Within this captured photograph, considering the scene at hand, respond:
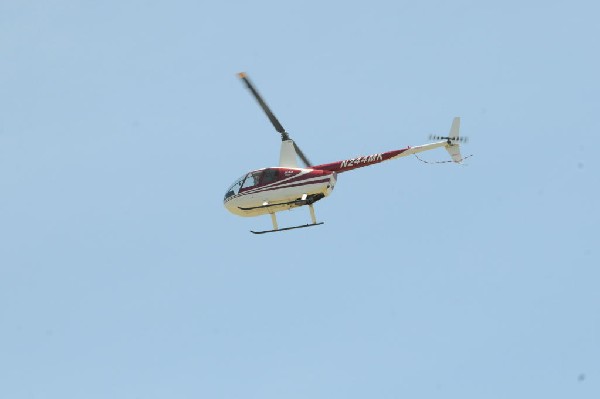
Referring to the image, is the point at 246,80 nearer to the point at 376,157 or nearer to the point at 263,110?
the point at 263,110

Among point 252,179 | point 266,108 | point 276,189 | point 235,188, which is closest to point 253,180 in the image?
point 252,179

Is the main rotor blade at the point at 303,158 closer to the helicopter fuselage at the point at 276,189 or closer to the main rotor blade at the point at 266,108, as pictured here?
the main rotor blade at the point at 266,108

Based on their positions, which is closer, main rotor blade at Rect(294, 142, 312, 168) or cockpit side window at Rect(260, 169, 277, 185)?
cockpit side window at Rect(260, 169, 277, 185)

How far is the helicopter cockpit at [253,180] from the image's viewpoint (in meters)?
92.2

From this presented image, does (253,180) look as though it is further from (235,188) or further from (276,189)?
(276,189)

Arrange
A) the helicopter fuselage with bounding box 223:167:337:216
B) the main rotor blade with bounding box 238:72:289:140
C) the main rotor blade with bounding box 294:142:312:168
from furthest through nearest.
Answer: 1. the main rotor blade with bounding box 294:142:312:168
2. the main rotor blade with bounding box 238:72:289:140
3. the helicopter fuselage with bounding box 223:167:337:216

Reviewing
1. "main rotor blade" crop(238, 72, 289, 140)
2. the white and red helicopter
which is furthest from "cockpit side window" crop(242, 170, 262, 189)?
"main rotor blade" crop(238, 72, 289, 140)

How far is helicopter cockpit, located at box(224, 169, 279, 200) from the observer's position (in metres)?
92.2

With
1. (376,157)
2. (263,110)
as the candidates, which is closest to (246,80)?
(263,110)

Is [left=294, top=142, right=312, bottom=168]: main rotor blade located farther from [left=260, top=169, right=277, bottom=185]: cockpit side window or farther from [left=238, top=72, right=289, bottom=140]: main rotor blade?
[left=260, top=169, right=277, bottom=185]: cockpit side window

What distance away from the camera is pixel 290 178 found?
91.3 meters

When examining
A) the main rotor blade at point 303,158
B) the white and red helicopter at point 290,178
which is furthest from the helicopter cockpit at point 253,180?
the main rotor blade at point 303,158

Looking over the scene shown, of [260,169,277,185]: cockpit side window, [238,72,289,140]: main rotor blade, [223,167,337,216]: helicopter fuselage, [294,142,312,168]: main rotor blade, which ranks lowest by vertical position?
[223,167,337,216]: helicopter fuselage

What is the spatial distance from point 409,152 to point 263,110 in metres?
8.07
